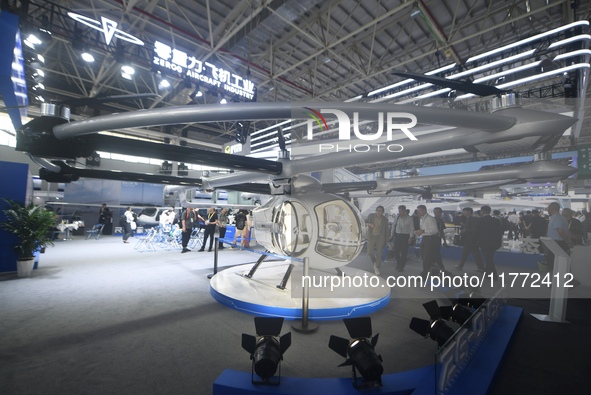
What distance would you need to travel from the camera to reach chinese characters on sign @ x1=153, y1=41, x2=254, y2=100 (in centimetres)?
978

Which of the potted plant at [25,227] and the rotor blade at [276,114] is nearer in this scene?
the rotor blade at [276,114]

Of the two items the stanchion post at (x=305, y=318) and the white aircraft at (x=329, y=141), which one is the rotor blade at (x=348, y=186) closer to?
the white aircraft at (x=329, y=141)

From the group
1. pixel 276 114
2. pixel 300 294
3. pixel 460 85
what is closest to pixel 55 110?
pixel 276 114

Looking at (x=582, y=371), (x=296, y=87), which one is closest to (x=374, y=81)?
(x=296, y=87)

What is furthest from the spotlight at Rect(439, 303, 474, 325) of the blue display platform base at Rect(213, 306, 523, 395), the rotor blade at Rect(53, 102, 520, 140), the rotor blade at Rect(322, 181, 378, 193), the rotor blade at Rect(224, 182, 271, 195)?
the rotor blade at Rect(224, 182, 271, 195)

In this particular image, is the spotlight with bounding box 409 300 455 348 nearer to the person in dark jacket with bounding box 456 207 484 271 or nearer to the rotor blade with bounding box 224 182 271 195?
the person in dark jacket with bounding box 456 207 484 271

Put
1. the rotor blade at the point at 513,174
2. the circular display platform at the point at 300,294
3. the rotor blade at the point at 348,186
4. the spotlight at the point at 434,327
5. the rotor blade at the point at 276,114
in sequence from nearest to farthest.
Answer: the rotor blade at the point at 276,114 < the rotor blade at the point at 513,174 < the spotlight at the point at 434,327 < the rotor blade at the point at 348,186 < the circular display platform at the point at 300,294

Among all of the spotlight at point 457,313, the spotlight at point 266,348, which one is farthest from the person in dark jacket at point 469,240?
the spotlight at point 266,348

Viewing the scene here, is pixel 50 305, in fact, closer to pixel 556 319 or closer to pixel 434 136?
pixel 434 136

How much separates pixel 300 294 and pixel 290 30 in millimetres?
10381

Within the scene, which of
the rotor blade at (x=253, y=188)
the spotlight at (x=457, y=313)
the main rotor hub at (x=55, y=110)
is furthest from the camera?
the rotor blade at (x=253, y=188)

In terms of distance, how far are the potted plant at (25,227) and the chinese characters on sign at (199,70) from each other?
20.0 feet
